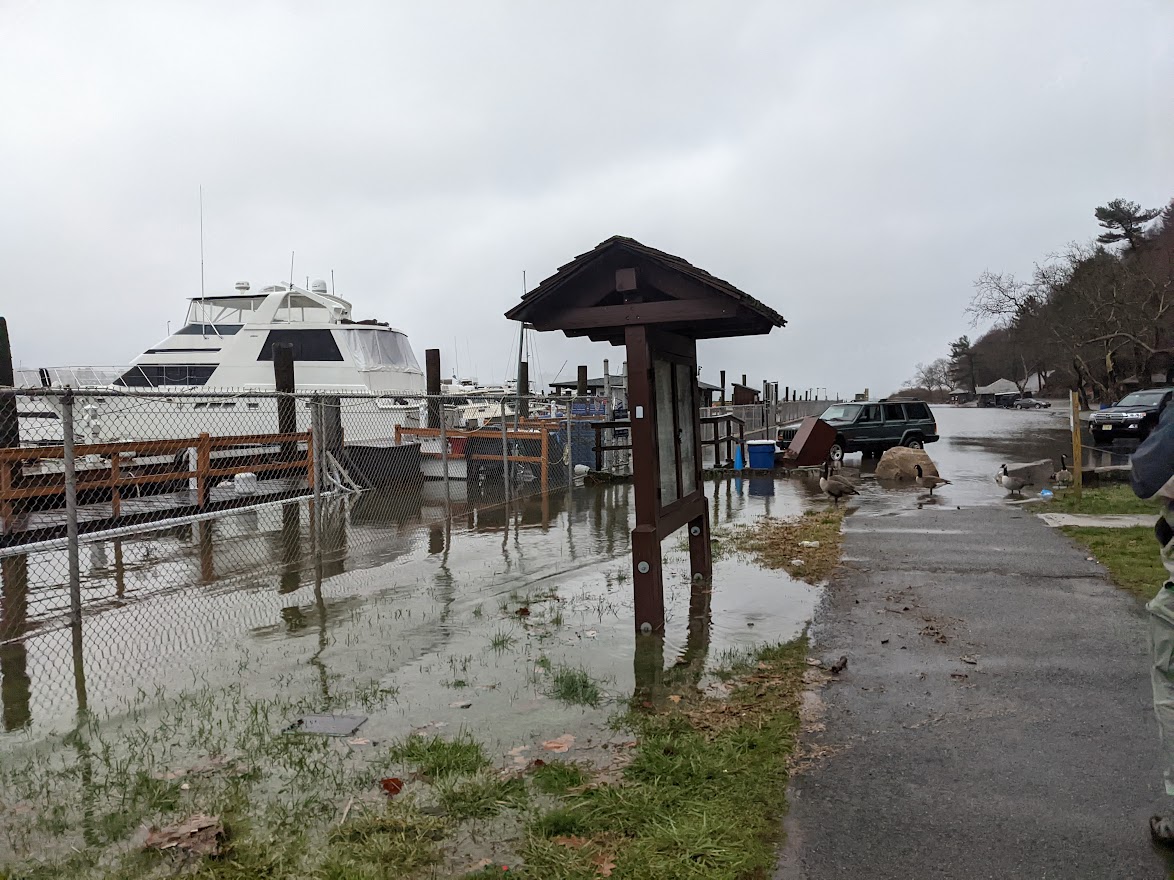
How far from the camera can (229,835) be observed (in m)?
3.53

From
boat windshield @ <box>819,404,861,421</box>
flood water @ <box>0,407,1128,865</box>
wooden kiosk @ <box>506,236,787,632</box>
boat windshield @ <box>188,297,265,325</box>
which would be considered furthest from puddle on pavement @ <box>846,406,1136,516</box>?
boat windshield @ <box>188,297,265,325</box>

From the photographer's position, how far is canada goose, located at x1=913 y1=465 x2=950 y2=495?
16883 millimetres

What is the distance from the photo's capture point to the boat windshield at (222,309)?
23750mm

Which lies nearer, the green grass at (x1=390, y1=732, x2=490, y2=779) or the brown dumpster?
the green grass at (x1=390, y1=732, x2=490, y2=779)

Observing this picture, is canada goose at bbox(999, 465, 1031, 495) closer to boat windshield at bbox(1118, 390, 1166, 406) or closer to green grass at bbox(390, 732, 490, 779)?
green grass at bbox(390, 732, 490, 779)

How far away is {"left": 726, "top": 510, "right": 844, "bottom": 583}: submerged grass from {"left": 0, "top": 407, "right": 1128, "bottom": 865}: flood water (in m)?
0.30

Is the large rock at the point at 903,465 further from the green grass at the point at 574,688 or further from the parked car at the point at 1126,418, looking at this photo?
the green grass at the point at 574,688

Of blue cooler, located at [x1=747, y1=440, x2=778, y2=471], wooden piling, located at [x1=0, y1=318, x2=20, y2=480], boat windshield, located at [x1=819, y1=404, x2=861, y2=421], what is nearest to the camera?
wooden piling, located at [x1=0, y1=318, x2=20, y2=480]

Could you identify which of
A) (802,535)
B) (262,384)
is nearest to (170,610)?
(802,535)

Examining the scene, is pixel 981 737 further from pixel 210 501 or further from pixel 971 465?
pixel 971 465

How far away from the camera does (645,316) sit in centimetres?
645

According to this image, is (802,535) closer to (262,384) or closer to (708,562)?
(708,562)

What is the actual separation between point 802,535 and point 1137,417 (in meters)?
19.8

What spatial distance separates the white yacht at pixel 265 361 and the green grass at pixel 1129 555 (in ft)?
48.3
